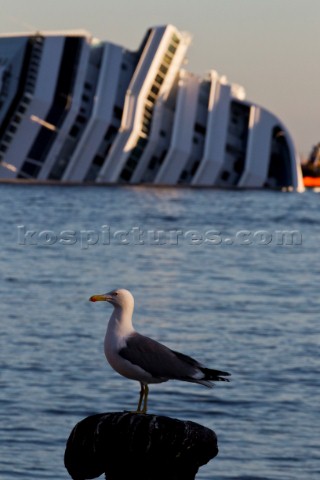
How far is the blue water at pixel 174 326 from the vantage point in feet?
58.8

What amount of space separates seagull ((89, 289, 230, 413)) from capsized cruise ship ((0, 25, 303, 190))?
195 ft

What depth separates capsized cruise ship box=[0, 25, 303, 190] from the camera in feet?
234

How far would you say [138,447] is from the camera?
10.5 metres

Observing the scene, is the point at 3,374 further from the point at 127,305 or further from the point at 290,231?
the point at 290,231

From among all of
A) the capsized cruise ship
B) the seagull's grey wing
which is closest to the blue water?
the seagull's grey wing

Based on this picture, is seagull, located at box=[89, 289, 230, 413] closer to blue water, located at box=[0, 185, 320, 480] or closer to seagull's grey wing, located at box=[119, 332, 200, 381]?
seagull's grey wing, located at box=[119, 332, 200, 381]

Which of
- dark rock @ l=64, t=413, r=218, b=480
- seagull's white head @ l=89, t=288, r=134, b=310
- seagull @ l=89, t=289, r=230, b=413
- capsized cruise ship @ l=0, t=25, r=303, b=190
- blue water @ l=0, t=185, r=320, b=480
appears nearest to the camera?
dark rock @ l=64, t=413, r=218, b=480

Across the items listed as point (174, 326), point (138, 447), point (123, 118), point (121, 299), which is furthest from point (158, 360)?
point (123, 118)

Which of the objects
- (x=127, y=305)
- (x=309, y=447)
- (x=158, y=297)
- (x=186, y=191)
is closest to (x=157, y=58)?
(x=186, y=191)

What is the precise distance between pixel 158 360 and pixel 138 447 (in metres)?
1.29

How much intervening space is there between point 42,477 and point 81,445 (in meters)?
5.40

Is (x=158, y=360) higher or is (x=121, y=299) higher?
(x=121, y=299)

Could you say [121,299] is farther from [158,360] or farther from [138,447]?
[138,447]

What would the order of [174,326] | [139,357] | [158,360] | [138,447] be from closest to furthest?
[138,447]
[139,357]
[158,360]
[174,326]
